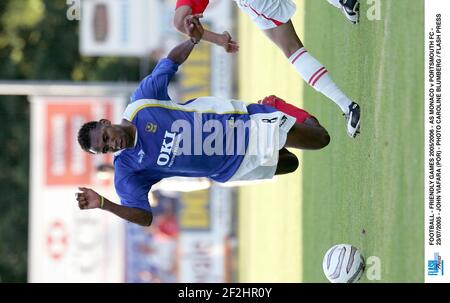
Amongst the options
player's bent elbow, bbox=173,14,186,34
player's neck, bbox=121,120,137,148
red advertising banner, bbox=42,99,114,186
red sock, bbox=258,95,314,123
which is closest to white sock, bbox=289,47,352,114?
red sock, bbox=258,95,314,123

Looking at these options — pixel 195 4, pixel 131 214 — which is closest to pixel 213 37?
pixel 195 4

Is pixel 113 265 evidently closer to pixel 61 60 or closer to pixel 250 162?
pixel 250 162

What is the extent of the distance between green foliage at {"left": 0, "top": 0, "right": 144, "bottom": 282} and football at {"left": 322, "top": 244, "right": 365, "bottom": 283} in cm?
1859

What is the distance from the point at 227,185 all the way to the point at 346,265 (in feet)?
9.66

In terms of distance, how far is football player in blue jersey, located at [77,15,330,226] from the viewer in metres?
6.96

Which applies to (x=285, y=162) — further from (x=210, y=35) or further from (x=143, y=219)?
(x=143, y=219)

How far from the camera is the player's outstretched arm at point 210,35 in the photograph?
7.32 m

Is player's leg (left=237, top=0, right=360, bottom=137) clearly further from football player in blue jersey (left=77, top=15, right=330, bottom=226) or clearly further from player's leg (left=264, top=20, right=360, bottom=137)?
football player in blue jersey (left=77, top=15, right=330, bottom=226)

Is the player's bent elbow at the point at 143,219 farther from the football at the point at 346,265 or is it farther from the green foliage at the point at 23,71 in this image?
the green foliage at the point at 23,71

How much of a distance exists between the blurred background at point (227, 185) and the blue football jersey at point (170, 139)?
160 cm

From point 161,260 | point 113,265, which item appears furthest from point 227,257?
point 113,265

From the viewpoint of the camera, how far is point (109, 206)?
705cm

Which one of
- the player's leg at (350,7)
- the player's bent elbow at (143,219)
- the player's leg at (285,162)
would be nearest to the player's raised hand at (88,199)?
the player's bent elbow at (143,219)

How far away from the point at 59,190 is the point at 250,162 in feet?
28.9
